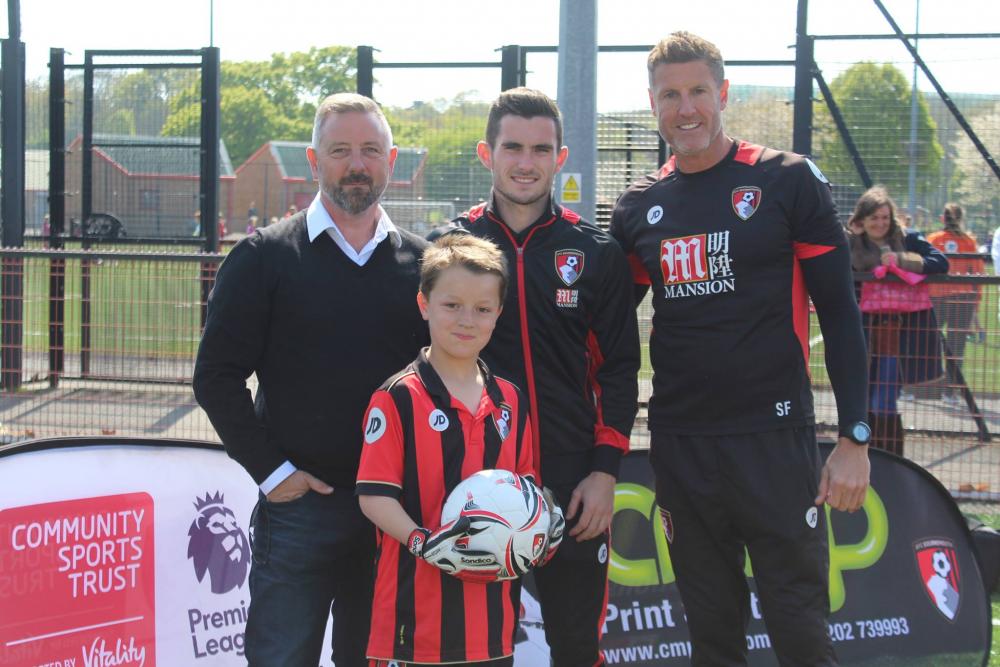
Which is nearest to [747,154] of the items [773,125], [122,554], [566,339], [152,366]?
[566,339]

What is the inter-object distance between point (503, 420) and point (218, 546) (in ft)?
5.88

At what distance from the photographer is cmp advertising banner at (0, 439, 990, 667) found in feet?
13.0

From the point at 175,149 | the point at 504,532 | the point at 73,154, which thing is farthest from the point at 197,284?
the point at 504,532

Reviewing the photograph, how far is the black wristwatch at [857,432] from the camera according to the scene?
3.40m

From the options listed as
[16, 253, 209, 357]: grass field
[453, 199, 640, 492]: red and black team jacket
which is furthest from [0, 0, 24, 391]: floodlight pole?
[453, 199, 640, 492]: red and black team jacket

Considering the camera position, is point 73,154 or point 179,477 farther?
point 73,154

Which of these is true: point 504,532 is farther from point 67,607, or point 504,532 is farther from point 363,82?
point 363,82

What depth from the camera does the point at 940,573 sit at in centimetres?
478

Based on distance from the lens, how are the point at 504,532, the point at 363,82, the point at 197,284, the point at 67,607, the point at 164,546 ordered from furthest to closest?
the point at 363,82
the point at 197,284
the point at 164,546
the point at 67,607
the point at 504,532

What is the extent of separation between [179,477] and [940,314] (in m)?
5.29

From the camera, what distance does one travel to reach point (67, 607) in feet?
13.1

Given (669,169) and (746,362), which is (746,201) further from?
(746,362)

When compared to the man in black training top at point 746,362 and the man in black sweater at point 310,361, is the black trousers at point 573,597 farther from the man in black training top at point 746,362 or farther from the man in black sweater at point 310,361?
the man in black sweater at point 310,361

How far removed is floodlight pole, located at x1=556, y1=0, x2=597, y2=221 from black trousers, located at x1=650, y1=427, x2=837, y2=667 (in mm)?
2440
